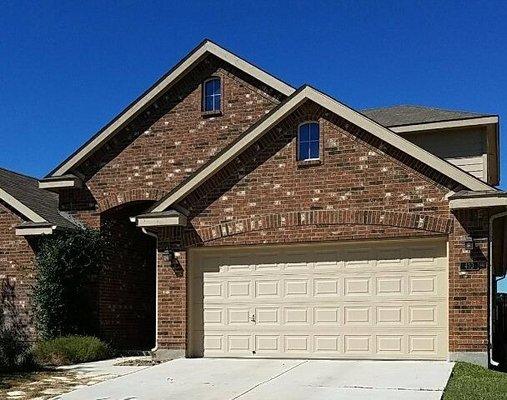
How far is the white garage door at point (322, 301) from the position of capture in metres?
14.7

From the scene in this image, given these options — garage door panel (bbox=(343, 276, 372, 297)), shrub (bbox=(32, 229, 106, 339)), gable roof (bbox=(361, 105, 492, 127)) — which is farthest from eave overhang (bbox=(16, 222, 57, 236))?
gable roof (bbox=(361, 105, 492, 127))

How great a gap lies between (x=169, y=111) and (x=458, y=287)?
9.39 metres

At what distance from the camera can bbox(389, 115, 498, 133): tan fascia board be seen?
62.6ft

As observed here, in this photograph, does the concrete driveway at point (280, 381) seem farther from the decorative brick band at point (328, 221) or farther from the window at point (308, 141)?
the window at point (308, 141)

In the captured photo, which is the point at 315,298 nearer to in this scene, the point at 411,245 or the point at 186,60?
the point at 411,245

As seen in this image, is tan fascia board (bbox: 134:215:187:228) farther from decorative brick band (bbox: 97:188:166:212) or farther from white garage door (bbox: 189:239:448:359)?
decorative brick band (bbox: 97:188:166:212)

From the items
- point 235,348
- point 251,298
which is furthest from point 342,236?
point 235,348

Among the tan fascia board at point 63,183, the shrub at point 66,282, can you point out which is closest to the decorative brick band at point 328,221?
the shrub at point 66,282

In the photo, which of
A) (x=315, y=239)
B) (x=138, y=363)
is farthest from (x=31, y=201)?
(x=315, y=239)

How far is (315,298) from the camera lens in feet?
51.0

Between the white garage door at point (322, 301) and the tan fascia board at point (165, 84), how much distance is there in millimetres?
5030

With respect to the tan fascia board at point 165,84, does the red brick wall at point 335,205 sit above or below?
below

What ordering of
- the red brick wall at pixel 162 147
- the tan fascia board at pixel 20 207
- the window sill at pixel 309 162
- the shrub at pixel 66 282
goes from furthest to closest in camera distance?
the red brick wall at pixel 162 147, the tan fascia board at pixel 20 207, the shrub at pixel 66 282, the window sill at pixel 309 162

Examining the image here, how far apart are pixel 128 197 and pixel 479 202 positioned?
962 cm
